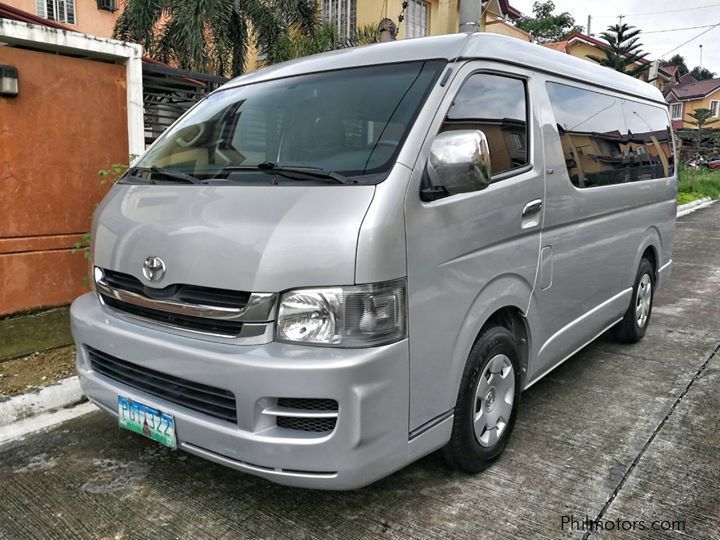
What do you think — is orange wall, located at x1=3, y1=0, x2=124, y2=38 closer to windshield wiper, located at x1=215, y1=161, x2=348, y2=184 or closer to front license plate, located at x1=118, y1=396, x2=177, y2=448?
windshield wiper, located at x1=215, y1=161, x2=348, y2=184

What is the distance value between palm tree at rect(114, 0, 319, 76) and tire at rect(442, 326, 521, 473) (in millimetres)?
11290

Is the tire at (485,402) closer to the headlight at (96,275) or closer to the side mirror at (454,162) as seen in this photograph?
the side mirror at (454,162)

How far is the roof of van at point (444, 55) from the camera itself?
2.80m

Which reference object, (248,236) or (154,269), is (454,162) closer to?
(248,236)

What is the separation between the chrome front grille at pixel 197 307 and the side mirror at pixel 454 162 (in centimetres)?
81

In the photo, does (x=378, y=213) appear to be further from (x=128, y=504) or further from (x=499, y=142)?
(x=128, y=504)

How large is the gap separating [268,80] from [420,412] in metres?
2.00

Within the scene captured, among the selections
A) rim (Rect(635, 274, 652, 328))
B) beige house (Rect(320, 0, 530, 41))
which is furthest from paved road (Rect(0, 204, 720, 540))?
beige house (Rect(320, 0, 530, 41))

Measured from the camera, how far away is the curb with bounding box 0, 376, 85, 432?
3557 mm

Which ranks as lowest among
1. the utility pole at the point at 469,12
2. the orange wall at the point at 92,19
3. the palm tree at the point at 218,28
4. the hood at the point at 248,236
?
the hood at the point at 248,236

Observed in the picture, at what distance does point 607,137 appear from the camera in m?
4.10

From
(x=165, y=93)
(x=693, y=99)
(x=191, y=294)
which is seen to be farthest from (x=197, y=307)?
(x=693, y=99)

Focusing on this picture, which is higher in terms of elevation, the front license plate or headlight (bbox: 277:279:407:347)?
headlight (bbox: 277:279:407:347)

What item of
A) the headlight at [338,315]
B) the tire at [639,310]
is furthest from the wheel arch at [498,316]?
the tire at [639,310]
